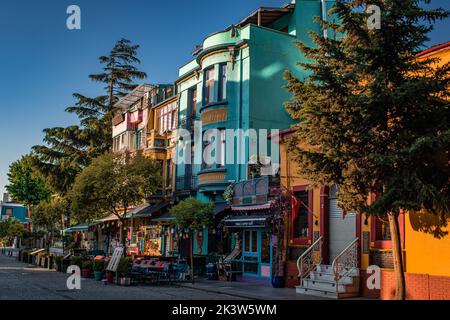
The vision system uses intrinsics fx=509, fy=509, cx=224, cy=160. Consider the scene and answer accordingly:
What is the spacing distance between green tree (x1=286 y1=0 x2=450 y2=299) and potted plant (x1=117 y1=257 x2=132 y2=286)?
990 cm

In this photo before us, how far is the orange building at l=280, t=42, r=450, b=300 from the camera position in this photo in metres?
15.6

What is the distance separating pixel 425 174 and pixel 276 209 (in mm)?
8946

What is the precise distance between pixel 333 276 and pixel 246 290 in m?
3.66

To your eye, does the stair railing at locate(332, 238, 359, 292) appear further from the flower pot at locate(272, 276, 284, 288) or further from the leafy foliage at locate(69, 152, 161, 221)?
the leafy foliage at locate(69, 152, 161, 221)

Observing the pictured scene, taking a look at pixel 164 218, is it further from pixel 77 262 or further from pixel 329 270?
pixel 329 270

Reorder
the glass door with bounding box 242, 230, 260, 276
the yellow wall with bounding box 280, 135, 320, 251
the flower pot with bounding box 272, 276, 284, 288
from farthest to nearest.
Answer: the glass door with bounding box 242, 230, 260, 276 → the yellow wall with bounding box 280, 135, 320, 251 → the flower pot with bounding box 272, 276, 284, 288

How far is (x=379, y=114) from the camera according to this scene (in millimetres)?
14133

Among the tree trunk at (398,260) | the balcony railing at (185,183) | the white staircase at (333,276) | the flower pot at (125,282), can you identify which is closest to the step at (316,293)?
the white staircase at (333,276)

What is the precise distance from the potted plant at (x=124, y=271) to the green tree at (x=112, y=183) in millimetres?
8545

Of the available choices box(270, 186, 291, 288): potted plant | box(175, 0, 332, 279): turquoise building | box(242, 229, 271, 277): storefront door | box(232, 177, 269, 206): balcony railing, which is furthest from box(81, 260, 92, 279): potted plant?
box(270, 186, 291, 288): potted plant

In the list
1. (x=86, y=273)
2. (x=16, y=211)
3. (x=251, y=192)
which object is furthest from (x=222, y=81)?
(x=16, y=211)

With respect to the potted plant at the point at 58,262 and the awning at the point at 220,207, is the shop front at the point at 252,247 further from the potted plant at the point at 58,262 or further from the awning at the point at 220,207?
the potted plant at the point at 58,262

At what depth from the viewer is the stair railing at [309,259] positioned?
1952 cm

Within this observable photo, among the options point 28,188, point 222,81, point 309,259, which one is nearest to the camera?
point 309,259
